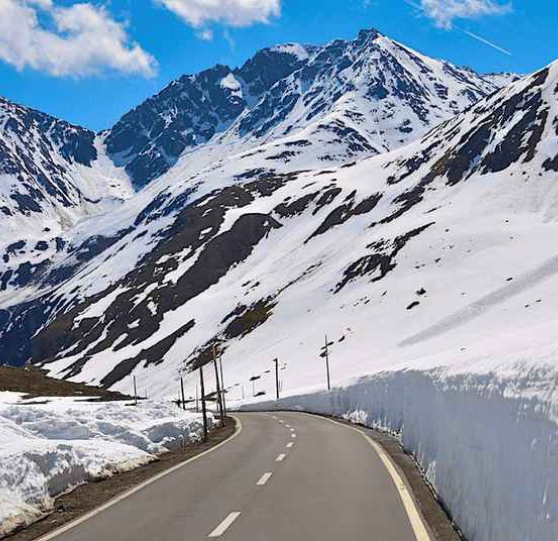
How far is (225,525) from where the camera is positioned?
11.5m

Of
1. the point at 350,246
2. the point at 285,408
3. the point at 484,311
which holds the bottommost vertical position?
the point at 285,408

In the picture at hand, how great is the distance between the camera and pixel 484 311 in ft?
314

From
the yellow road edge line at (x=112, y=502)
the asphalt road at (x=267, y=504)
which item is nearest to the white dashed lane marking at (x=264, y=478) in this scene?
the asphalt road at (x=267, y=504)

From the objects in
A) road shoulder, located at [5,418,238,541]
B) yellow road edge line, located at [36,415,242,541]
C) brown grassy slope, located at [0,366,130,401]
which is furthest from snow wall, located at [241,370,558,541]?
brown grassy slope, located at [0,366,130,401]

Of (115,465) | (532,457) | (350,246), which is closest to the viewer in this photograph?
(532,457)

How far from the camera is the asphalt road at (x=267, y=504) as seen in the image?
10836mm

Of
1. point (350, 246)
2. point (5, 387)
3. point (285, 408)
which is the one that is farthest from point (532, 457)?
point (350, 246)

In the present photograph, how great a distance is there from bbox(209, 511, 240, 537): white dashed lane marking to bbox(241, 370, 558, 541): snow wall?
3410 mm

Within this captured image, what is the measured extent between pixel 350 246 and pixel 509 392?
15373 centimetres

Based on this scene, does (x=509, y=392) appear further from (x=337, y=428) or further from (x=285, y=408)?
(x=285, y=408)

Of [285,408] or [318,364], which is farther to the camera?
[318,364]

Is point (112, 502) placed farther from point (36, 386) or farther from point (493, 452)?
point (36, 386)

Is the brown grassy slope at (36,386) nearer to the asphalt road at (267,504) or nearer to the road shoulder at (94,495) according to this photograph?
the road shoulder at (94,495)

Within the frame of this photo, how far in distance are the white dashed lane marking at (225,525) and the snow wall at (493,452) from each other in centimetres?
341
